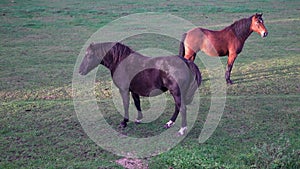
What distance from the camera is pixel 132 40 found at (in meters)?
13.8

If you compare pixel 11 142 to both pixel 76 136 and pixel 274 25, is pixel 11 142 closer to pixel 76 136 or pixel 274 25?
pixel 76 136

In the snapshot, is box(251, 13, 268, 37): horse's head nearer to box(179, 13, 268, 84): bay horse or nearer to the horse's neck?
box(179, 13, 268, 84): bay horse

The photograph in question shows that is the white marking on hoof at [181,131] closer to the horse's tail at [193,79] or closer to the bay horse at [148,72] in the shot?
the bay horse at [148,72]

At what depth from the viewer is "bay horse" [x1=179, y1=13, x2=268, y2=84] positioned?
8.52 m

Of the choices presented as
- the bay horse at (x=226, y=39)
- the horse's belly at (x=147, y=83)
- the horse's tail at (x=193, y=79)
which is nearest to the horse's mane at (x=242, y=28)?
the bay horse at (x=226, y=39)

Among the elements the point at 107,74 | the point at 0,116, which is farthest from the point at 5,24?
the point at 0,116

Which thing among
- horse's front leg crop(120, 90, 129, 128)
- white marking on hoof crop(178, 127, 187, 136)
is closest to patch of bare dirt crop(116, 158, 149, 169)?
white marking on hoof crop(178, 127, 187, 136)

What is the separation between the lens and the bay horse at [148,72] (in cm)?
551

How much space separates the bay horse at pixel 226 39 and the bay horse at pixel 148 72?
3100 millimetres

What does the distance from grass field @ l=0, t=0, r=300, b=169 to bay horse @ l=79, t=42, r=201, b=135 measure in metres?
0.69

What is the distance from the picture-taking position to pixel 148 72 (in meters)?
5.66

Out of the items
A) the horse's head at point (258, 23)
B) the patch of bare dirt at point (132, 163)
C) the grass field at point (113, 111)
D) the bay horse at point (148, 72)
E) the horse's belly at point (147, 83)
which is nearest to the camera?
the patch of bare dirt at point (132, 163)

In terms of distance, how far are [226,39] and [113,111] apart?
3.37 metres

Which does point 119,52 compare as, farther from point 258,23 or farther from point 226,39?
point 258,23
